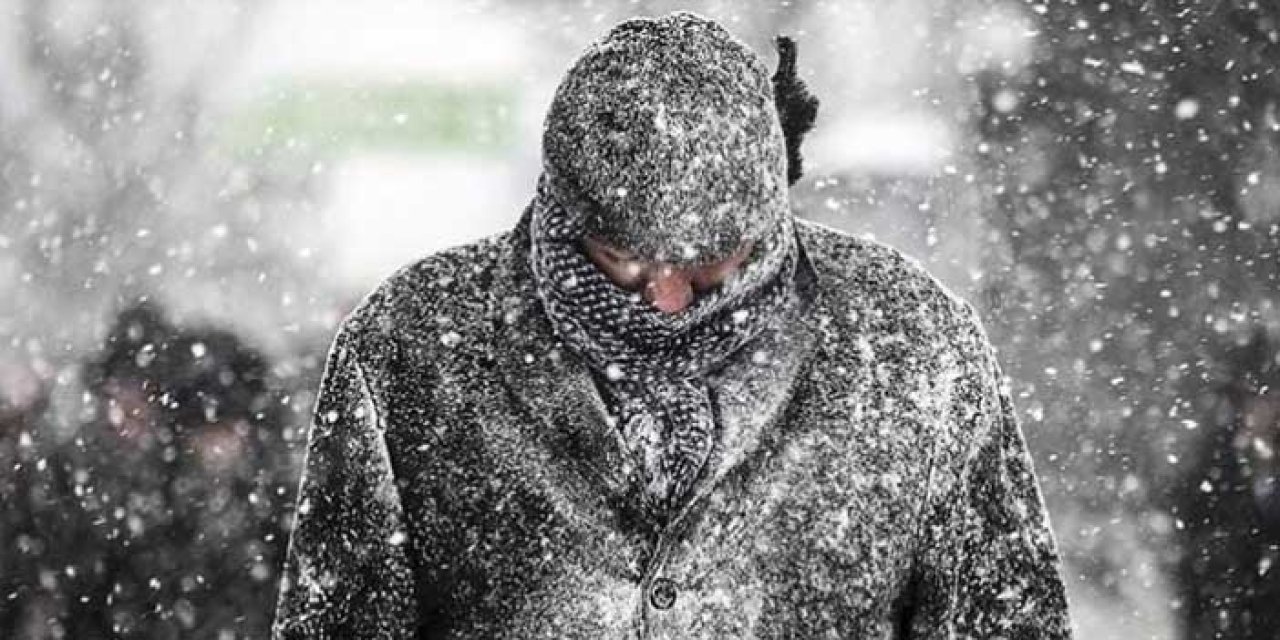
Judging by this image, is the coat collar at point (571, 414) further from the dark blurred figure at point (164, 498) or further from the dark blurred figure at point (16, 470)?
the dark blurred figure at point (16, 470)

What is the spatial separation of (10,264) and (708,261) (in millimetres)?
8981

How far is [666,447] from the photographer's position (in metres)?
2.37

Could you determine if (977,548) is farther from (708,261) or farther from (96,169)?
(96,169)

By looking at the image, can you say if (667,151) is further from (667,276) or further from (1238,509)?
(1238,509)

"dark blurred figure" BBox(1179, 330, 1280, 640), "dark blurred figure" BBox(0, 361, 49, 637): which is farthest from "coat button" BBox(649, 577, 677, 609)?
"dark blurred figure" BBox(0, 361, 49, 637)

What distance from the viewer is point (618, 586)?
7.72 feet

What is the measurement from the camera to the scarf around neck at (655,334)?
88.9 inches

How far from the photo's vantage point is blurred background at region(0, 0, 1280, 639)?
10164 millimetres

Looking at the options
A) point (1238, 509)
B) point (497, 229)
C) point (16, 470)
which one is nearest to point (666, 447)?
point (497, 229)

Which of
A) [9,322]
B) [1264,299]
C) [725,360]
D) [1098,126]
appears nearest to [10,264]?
[9,322]

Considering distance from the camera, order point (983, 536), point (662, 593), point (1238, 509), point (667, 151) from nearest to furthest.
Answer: point (667, 151), point (662, 593), point (983, 536), point (1238, 509)

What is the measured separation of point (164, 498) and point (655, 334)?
852 centimetres

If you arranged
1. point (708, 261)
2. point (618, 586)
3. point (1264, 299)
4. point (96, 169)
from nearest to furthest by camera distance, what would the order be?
point (708, 261) → point (618, 586) → point (1264, 299) → point (96, 169)

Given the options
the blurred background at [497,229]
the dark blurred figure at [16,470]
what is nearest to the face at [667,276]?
the blurred background at [497,229]
